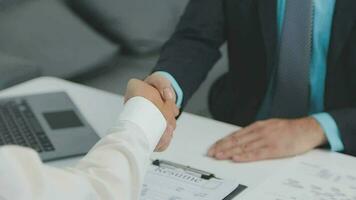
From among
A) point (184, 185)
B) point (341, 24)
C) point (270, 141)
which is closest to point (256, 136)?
point (270, 141)

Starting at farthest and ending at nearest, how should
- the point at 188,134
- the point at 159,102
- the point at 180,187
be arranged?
the point at 188,134
the point at 159,102
the point at 180,187

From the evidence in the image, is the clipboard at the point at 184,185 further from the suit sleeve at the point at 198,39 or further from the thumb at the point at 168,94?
the suit sleeve at the point at 198,39

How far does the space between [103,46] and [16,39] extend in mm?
340

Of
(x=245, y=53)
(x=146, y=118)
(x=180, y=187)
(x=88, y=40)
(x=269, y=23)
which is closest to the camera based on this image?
(x=146, y=118)

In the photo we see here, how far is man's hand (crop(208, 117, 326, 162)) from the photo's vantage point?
1.40 meters

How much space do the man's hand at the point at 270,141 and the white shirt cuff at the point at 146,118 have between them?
0.30 metres

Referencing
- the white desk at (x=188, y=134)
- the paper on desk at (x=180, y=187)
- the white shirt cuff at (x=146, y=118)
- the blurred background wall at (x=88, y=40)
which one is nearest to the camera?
the white shirt cuff at (x=146, y=118)

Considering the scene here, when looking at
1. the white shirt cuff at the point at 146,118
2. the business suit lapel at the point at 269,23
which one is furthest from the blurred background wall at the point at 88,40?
the white shirt cuff at the point at 146,118

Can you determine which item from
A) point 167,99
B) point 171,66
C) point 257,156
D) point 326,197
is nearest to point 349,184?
point 326,197

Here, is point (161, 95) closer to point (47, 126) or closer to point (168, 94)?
point (168, 94)

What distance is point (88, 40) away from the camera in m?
2.59

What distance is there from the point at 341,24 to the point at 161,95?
473mm

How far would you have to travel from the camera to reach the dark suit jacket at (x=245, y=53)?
5.27 feet

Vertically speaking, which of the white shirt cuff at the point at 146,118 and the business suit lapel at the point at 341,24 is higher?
the business suit lapel at the point at 341,24
